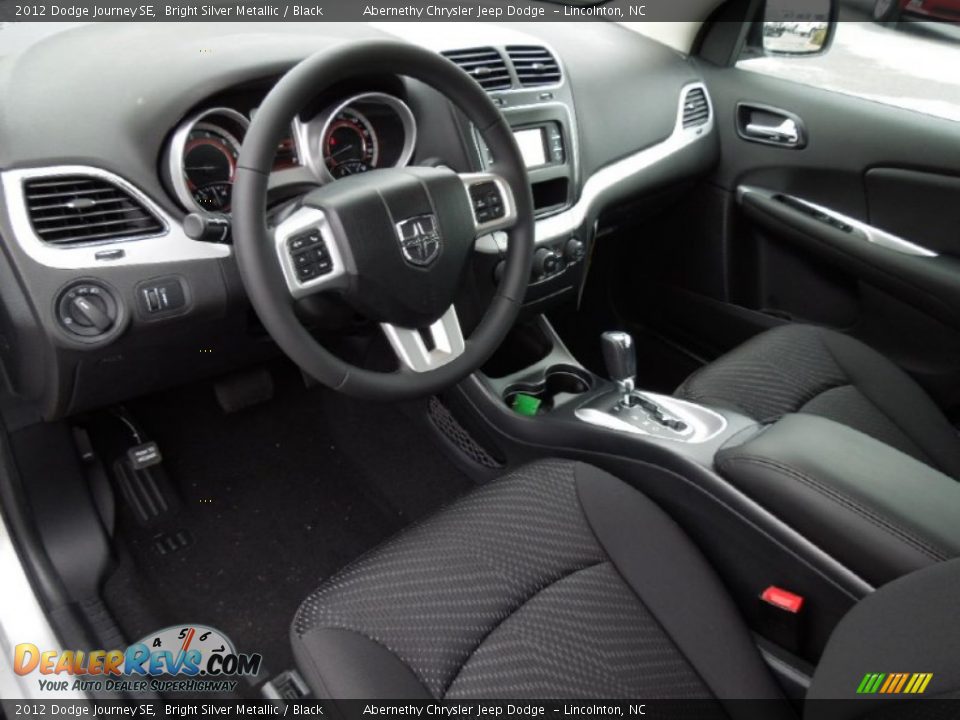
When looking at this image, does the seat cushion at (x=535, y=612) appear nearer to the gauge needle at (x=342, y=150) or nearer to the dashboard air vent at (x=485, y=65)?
the gauge needle at (x=342, y=150)

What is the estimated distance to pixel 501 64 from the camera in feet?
5.61

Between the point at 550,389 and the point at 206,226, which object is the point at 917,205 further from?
the point at 206,226

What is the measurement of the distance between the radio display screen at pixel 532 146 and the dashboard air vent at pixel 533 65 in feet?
0.36

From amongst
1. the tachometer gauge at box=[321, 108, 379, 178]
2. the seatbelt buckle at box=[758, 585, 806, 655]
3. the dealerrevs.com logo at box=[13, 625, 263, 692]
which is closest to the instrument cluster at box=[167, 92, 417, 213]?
the tachometer gauge at box=[321, 108, 379, 178]

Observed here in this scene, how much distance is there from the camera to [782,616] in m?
1.12

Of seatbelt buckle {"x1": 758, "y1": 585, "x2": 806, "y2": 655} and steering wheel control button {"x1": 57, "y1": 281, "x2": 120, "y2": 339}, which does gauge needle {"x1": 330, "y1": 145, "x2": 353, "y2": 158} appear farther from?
seatbelt buckle {"x1": 758, "y1": 585, "x2": 806, "y2": 655}

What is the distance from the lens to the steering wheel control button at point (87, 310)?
1.18 m

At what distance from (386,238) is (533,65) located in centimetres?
86

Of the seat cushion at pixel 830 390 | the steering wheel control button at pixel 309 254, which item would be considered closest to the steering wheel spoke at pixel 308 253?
the steering wheel control button at pixel 309 254

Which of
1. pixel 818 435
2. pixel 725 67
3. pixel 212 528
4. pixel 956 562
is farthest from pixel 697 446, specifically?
pixel 725 67

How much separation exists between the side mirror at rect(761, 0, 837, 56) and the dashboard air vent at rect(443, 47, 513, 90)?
88 cm

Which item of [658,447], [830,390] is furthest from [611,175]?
[658,447]

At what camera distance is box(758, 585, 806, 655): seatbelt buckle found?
3.62 feet

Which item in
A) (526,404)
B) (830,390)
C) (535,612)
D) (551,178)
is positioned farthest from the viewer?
(551,178)
